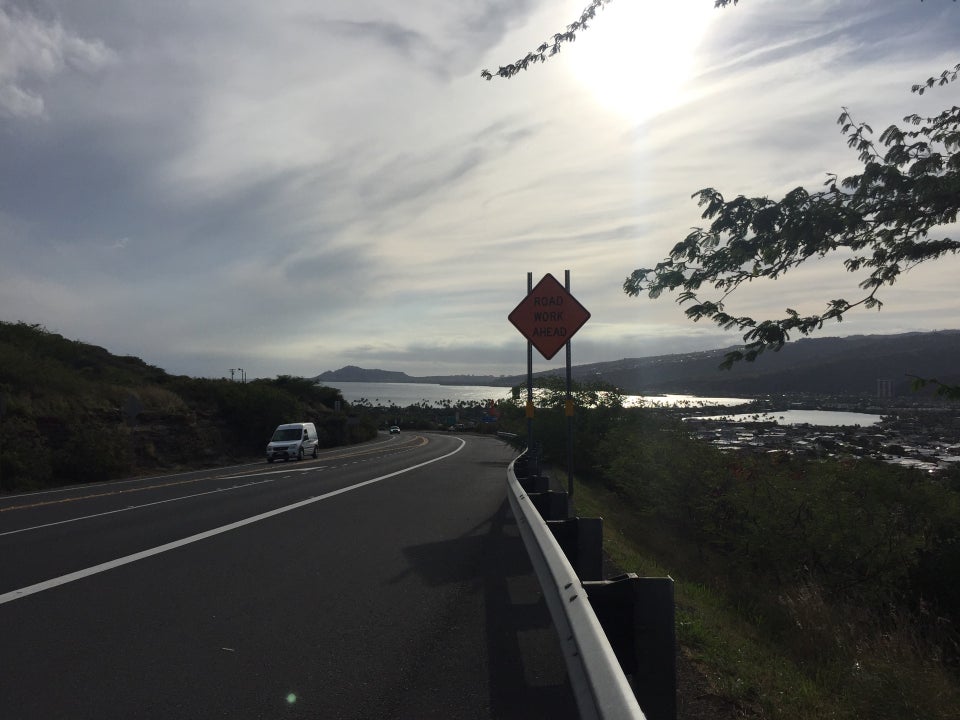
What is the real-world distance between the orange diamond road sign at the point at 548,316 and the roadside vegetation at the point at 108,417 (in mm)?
18510

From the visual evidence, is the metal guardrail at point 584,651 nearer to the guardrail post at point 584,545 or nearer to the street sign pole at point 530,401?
the guardrail post at point 584,545

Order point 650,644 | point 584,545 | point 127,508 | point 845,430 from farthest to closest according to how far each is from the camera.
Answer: point 845,430, point 127,508, point 584,545, point 650,644

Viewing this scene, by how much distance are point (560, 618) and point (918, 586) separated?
9.53 metres

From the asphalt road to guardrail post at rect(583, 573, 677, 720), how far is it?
76 centimetres

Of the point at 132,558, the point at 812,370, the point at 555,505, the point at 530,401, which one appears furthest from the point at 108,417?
the point at 812,370

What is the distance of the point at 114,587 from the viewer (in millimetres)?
7195

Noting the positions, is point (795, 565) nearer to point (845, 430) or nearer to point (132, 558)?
point (132, 558)

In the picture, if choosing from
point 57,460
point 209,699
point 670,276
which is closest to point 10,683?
point 209,699

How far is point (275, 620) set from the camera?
6082 millimetres

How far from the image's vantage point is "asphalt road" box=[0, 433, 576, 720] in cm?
441

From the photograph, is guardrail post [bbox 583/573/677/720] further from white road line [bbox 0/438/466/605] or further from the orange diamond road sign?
the orange diamond road sign

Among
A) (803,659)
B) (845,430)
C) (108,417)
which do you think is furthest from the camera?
(845,430)

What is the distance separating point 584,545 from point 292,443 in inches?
1312

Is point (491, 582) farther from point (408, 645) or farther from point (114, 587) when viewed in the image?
point (114, 587)
